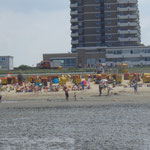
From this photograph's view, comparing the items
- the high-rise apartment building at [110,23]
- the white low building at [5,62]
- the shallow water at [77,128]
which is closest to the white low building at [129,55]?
the high-rise apartment building at [110,23]

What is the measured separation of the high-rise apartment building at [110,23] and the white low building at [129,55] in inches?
351

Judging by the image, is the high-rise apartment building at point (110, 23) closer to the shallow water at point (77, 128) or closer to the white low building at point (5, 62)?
the white low building at point (5, 62)

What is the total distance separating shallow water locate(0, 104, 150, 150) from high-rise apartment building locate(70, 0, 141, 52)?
63.4 meters

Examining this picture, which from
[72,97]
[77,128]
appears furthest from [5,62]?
[77,128]

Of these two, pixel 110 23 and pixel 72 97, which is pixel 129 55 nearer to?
pixel 110 23

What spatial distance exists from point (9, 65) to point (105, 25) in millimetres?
26673

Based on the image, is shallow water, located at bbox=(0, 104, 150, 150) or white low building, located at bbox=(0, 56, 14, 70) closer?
shallow water, located at bbox=(0, 104, 150, 150)

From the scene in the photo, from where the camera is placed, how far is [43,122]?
3488 centimetres

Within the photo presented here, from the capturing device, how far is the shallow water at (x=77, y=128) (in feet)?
84.6

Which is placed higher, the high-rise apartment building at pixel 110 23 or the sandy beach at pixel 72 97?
the high-rise apartment building at pixel 110 23

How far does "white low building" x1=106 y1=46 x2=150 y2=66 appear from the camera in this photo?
9319 cm

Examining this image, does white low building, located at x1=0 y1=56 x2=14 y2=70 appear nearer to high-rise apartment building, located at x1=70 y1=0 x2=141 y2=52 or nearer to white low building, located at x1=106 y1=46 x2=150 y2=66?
high-rise apartment building, located at x1=70 y1=0 x2=141 y2=52

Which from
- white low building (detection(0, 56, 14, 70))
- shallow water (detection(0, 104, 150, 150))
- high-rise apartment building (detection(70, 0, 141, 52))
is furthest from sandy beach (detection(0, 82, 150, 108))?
high-rise apartment building (detection(70, 0, 141, 52))

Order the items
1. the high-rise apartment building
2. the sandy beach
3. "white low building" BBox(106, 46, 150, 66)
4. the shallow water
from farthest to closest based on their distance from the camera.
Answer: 1. the high-rise apartment building
2. "white low building" BBox(106, 46, 150, 66)
3. the sandy beach
4. the shallow water
